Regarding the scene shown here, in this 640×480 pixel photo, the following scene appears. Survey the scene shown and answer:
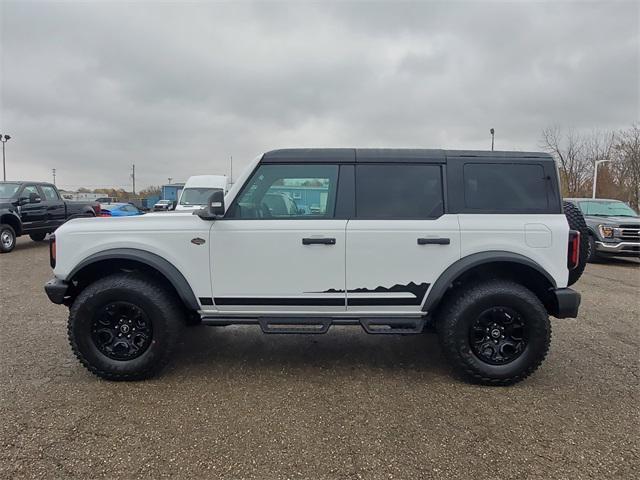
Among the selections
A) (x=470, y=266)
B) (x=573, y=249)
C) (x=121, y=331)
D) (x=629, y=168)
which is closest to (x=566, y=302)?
(x=573, y=249)

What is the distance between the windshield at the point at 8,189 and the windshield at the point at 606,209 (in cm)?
1590

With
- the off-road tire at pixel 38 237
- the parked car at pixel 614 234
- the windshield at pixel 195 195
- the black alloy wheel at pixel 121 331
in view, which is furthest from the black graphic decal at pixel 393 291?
the off-road tire at pixel 38 237

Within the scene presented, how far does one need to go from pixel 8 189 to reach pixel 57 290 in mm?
10303

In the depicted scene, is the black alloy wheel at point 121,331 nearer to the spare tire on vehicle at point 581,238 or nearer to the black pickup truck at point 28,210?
the spare tire on vehicle at point 581,238

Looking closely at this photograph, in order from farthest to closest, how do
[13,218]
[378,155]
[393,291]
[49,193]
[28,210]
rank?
[49,193] → [28,210] → [13,218] → [378,155] → [393,291]

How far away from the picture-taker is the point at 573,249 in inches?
127

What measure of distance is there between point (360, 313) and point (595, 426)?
5.89ft

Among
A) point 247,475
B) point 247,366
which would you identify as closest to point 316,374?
point 247,366

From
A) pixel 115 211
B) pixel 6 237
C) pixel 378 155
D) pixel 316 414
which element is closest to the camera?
pixel 316 414

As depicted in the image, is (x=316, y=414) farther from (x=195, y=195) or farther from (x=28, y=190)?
(x=28, y=190)

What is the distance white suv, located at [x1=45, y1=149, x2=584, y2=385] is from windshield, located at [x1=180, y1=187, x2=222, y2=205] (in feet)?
32.1

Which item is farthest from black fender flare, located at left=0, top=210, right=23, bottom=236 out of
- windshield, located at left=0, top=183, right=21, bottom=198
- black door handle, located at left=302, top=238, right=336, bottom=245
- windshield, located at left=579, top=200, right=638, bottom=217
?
windshield, located at left=579, top=200, right=638, bottom=217

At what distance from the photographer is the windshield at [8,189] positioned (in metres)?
10.8

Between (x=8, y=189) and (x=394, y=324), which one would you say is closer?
(x=394, y=324)
